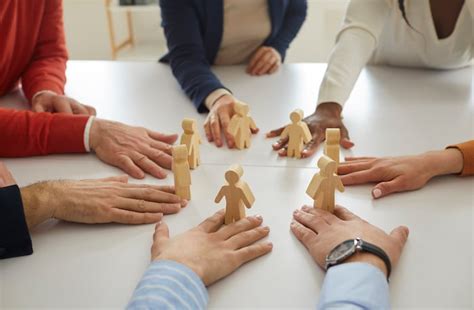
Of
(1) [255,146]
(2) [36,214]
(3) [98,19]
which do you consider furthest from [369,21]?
(3) [98,19]

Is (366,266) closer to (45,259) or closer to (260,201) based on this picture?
(260,201)

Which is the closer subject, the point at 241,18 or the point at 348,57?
the point at 348,57

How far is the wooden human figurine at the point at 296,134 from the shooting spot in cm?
99

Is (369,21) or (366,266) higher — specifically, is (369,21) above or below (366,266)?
→ above

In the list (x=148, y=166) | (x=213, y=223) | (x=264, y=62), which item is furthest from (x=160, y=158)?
(x=264, y=62)

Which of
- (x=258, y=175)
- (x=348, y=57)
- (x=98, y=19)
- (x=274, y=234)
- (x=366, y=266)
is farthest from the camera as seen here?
(x=98, y=19)

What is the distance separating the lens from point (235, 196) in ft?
2.56

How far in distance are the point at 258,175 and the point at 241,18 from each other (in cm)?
67

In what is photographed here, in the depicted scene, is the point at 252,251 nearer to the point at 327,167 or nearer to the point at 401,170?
the point at 327,167

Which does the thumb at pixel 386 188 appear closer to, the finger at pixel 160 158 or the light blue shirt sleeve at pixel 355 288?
the light blue shirt sleeve at pixel 355 288

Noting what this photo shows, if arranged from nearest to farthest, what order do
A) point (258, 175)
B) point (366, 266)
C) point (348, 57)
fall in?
1. point (366, 266)
2. point (258, 175)
3. point (348, 57)

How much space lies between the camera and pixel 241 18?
4.76 feet

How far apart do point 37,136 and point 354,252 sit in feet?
2.31

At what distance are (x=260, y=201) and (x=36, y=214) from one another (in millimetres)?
372
